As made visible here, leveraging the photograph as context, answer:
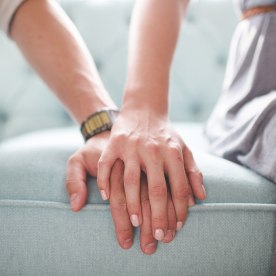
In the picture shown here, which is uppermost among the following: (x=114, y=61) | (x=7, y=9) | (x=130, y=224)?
(x=7, y=9)

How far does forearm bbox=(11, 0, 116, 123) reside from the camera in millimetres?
577

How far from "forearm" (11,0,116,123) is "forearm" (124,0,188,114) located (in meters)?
0.06

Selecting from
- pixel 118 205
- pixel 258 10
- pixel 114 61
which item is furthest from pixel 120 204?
pixel 114 61

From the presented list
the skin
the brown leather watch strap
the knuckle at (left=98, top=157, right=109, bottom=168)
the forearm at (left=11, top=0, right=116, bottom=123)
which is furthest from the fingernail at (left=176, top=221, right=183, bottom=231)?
the brown leather watch strap

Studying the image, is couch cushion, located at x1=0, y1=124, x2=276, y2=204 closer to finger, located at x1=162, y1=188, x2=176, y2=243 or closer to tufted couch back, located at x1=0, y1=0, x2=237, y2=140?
finger, located at x1=162, y1=188, x2=176, y2=243

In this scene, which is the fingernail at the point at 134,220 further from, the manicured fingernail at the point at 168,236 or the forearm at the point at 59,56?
the forearm at the point at 59,56

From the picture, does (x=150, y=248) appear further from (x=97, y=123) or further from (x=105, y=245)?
(x=97, y=123)

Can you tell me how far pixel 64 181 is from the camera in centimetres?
47

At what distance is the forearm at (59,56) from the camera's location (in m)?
0.58

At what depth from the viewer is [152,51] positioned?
1.87 feet

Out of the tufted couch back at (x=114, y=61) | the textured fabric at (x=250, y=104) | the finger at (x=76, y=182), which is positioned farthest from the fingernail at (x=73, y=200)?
the tufted couch back at (x=114, y=61)

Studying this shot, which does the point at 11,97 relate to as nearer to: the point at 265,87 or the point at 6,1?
the point at 6,1

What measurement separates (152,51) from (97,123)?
0.13 meters

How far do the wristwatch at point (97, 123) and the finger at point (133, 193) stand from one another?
0.37ft
